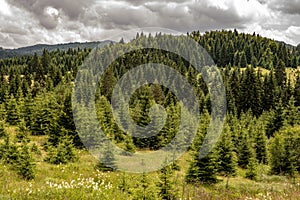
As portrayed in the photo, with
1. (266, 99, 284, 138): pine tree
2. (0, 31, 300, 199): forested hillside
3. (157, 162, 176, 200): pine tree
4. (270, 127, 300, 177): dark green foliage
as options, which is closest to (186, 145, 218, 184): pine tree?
(0, 31, 300, 199): forested hillside

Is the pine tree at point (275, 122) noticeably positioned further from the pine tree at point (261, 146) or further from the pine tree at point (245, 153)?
the pine tree at point (245, 153)

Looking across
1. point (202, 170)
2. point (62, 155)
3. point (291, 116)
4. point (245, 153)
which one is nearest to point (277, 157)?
point (245, 153)

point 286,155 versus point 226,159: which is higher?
point 286,155

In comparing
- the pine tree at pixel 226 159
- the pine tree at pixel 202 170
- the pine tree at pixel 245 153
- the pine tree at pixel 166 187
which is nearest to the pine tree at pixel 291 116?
the pine tree at pixel 245 153

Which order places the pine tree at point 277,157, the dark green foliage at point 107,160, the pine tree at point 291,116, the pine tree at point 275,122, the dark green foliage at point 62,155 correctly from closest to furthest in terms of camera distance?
the dark green foliage at point 107,160
the dark green foliage at point 62,155
the pine tree at point 277,157
the pine tree at point 291,116
the pine tree at point 275,122

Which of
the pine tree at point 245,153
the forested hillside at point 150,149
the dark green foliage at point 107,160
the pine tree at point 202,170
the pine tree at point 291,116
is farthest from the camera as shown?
the pine tree at point 291,116

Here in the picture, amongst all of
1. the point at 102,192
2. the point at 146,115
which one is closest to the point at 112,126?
the point at 146,115

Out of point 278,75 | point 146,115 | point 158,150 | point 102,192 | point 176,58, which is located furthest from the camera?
point 176,58

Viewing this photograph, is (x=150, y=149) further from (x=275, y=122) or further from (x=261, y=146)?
(x=275, y=122)

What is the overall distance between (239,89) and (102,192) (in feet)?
254

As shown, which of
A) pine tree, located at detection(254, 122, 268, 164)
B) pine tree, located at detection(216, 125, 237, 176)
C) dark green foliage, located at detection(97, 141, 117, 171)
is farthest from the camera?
pine tree, located at detection(254, 122, 268, 164)

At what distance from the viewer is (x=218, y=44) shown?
178 m

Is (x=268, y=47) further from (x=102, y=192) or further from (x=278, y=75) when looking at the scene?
(x=102, y=192)

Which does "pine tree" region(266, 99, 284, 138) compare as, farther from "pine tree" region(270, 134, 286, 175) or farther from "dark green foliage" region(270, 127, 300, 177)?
"pine tree" region(270, 134, 286, 175)
